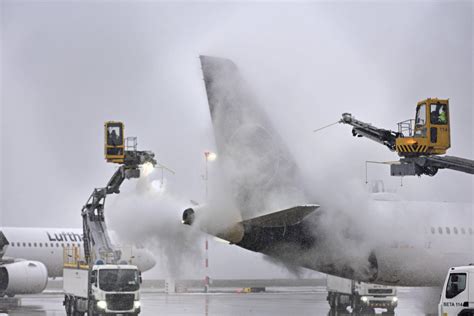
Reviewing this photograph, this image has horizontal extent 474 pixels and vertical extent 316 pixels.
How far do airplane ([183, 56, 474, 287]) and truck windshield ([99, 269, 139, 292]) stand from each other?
664 cm

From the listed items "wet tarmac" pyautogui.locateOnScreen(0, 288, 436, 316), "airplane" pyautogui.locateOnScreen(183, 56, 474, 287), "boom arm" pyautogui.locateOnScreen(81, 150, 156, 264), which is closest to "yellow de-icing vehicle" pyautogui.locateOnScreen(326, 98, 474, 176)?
"airplane" pyautogui.locateOnScreen(183, 56, 474, 287)

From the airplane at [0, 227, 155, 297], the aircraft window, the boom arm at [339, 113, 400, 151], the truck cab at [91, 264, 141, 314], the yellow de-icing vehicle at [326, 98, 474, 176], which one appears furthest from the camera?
the airplane at [0, 227, 155, 297]

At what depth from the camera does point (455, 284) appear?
21.4 metres

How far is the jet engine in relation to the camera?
145 ft

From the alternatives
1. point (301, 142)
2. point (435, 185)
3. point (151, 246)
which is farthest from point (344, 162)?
point (151, 246)

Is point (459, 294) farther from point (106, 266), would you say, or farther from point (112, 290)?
point (106, 266)

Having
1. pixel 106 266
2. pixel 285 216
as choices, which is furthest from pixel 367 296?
pixel 285 216

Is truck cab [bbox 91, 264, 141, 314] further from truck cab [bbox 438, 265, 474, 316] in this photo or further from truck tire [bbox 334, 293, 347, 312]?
truck cab [bbox 438, 265, 474, 316]

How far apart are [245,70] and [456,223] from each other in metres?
11.8

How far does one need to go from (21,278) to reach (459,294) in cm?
2916

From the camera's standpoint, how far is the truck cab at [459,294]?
68.8ft

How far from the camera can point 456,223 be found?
105ft

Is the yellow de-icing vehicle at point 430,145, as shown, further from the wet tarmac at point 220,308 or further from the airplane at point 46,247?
the airplane at point 46,247

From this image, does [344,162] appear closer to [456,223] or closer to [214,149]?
[214,149]
